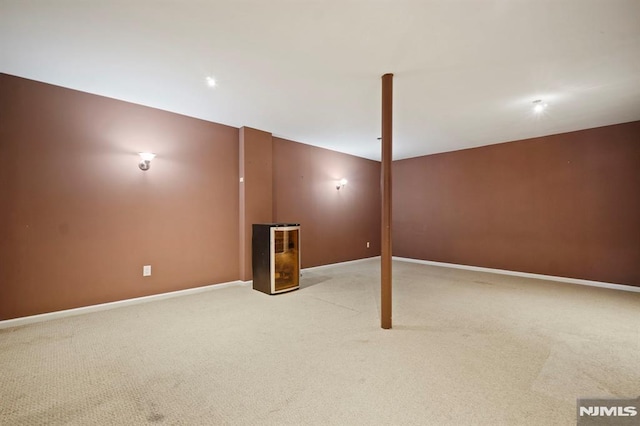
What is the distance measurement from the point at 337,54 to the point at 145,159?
2848mm

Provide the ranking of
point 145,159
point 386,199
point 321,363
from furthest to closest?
point 145,159
point 386,199
point 321,363

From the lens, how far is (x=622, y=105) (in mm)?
3627

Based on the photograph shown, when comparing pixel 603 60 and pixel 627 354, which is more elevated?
pixel 603 60

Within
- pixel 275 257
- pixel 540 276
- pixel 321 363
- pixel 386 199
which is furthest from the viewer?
pixel 540 276

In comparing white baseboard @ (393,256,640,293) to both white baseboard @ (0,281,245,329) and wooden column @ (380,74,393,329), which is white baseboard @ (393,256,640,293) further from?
white baseboard @ (0,281,245,329)

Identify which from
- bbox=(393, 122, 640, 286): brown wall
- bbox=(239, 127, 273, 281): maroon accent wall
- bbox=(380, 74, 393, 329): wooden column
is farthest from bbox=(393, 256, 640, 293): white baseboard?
bbox=(239, 127, 273, 281): maroon accent wall

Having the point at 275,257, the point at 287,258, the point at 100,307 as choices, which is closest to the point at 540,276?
the point at 287,258

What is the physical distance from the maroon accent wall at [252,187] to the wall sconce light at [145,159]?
52.6 inches

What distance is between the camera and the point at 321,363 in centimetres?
213

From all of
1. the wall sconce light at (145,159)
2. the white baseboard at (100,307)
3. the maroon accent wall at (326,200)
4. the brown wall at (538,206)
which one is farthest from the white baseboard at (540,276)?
the wall sconce light at (145,159)

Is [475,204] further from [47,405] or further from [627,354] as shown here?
[47,405]

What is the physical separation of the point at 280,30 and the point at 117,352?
306 centimetres

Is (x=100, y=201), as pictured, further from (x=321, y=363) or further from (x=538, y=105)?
(x=538, y=105)

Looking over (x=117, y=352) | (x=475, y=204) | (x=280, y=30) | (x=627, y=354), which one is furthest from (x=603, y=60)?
(x=117, y=352)
